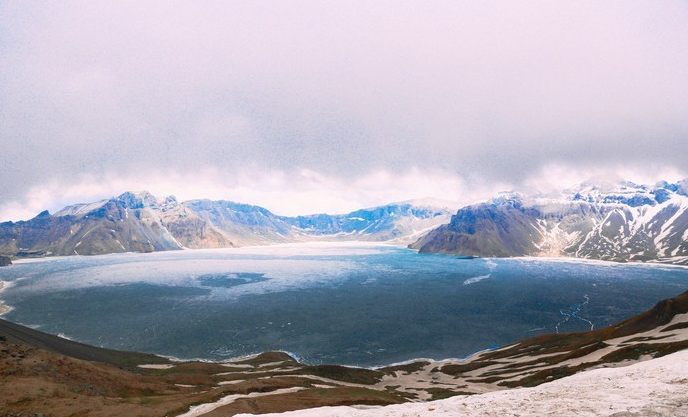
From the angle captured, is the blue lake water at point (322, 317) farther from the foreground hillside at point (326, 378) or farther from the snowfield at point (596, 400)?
the snowfield at point (596, 400)

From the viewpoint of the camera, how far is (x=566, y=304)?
6156 inches

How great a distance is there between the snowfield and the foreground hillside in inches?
5.0

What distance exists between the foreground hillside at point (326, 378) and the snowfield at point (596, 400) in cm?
13

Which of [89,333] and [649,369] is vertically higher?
[649,369]

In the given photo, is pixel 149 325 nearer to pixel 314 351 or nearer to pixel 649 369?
pixel 314 351

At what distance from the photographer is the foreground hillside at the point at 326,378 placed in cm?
2073

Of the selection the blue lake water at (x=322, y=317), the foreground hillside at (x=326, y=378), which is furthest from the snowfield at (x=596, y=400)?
the blue lake water at (x=322, y=317)

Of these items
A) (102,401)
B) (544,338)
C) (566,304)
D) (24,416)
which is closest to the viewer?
(24,416)

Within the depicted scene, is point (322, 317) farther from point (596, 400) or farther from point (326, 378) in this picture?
point (596, 400)

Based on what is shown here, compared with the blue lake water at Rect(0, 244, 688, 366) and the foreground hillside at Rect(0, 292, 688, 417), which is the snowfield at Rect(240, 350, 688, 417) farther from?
the blue lake water at Rect(0, 244, 688, 366)

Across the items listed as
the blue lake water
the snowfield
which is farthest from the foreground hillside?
the blue lake water

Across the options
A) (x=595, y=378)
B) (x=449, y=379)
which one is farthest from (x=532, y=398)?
(x=449, y=379)

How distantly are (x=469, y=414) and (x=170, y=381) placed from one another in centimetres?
6257

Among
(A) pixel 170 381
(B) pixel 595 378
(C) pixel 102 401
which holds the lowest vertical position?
(A) pixel 170 381
